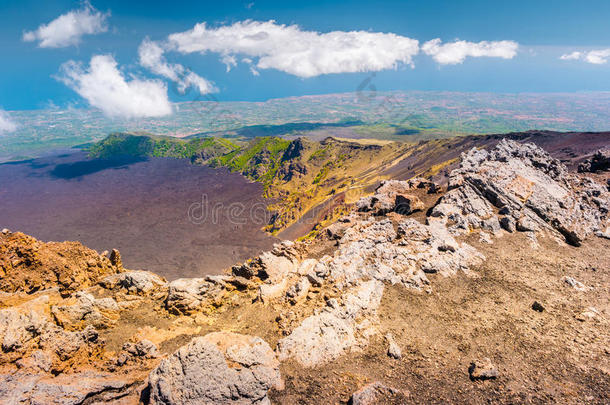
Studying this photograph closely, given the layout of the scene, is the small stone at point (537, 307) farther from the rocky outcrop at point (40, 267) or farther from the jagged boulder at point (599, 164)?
the jagged boulder at point (599, 164)

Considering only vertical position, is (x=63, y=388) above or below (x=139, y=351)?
above

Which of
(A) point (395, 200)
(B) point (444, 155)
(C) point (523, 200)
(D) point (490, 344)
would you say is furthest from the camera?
(B) point (444, 155)

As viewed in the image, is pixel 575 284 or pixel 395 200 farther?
pixel 395 200

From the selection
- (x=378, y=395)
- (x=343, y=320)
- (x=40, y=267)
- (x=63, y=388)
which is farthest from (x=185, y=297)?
(x=378, y=395)

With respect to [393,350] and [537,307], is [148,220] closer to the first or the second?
[393,350]

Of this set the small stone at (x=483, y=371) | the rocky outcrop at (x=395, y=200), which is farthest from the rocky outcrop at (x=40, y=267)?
the rocky outcrop at (x=395, y=200)

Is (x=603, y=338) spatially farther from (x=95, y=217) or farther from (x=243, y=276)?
(x=95, y=217)

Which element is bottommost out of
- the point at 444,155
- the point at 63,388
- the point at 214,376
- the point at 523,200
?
the point at 214,376
